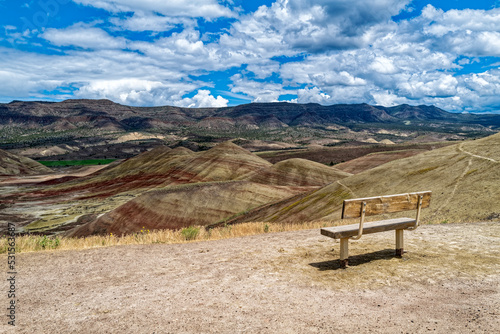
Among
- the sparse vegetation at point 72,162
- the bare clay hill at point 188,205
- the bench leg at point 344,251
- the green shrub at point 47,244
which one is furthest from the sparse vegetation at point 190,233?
the sparse vegetation at point 72,162

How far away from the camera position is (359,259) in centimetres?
909

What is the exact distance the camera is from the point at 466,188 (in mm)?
18266

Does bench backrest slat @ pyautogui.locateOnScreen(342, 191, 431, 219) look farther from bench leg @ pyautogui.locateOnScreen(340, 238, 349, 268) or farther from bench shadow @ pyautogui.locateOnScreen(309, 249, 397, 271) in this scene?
bench shadow @ pyautogui.locateOnScreen(309, 249, 397, 271)

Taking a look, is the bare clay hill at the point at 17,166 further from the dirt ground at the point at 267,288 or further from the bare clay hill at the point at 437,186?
the dirt ground at the point at 267,288

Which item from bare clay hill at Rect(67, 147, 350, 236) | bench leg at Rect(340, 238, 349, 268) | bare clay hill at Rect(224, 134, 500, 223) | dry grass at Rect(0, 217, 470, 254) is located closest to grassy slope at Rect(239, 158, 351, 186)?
bare clay hill at Rect(67, 147, 350, 236)

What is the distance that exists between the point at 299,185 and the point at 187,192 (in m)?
21.6

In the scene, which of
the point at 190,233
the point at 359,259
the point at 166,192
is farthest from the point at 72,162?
the point at 359,259

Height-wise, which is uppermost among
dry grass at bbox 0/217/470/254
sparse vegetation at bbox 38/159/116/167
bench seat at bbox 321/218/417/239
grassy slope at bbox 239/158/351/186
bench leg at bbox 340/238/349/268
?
bench seat at bbox 321/218/417/239

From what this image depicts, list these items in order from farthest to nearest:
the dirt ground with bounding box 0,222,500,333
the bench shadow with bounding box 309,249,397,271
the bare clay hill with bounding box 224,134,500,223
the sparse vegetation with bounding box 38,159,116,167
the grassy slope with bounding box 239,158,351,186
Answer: the sparse vegetation with bounding box 38,159,116,167, the grassy slope with bounding box 239,158,351,186, the bare clay hill with bounding box 224,134,500,223, the bench shadow with bounding box 309,249,397,271, the dirt ground with bounding box 0,222,500,333

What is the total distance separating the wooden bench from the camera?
318 inches

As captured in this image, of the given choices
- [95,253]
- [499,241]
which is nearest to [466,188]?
[499,241]

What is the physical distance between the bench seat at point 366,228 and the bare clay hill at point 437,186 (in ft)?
25.2

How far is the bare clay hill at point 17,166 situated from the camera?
12136 centimetres

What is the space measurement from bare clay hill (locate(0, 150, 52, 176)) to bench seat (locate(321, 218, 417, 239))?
139 metres
